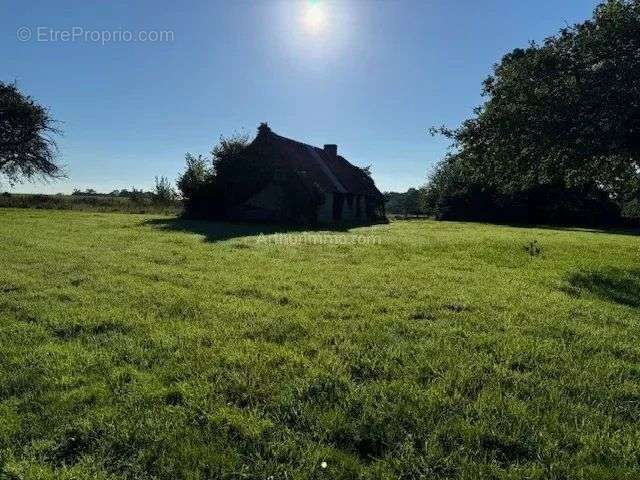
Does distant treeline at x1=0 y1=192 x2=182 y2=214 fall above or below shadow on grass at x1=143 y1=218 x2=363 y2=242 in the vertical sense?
above

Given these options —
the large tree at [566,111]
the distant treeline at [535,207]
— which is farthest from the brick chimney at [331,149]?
the large tree at [566,111]

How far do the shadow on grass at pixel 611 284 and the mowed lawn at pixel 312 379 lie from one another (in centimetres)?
18

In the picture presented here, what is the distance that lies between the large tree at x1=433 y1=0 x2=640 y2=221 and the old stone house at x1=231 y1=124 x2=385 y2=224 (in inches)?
566

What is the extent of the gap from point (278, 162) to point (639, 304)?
1104 inches

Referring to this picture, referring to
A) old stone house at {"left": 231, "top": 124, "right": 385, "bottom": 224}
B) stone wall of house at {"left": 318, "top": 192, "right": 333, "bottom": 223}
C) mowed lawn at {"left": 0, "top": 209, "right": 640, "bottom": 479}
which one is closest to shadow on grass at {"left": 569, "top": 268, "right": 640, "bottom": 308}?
mowed lawn at {"left": 0, "top": 209, "right": 640, "bottom": 479}

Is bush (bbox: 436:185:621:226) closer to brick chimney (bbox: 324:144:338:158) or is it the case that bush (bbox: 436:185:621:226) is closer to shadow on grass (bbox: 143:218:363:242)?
brick chimney (bbox: 324:144:338:158)

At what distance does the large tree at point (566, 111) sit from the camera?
46.1 feet

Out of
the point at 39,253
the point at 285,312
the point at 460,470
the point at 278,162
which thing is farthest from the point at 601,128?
the point at 278,162

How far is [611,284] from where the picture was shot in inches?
440

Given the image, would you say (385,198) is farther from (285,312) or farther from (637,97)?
Result: (285,312)

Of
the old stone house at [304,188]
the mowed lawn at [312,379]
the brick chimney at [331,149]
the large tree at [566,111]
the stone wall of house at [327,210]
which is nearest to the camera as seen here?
the mowed lawn at [312,379]

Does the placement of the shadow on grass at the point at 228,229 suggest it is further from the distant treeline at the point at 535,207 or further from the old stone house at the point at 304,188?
the distant treeline at the point at 535,207

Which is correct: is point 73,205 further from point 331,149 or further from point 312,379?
point 312,379

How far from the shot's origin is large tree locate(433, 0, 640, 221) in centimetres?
1404
